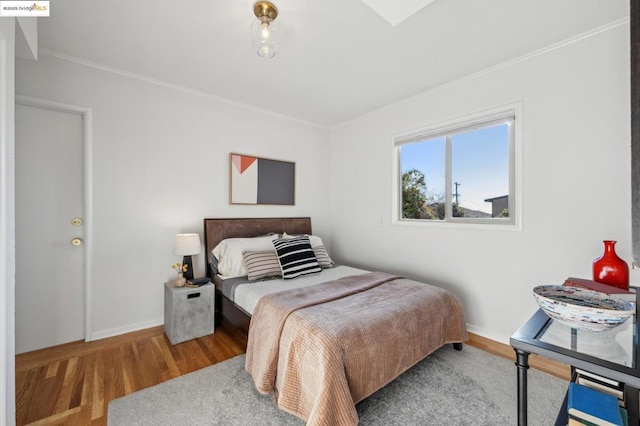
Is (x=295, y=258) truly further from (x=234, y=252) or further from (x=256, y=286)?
(x=234, y=252)

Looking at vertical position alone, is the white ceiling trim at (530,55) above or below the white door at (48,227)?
above

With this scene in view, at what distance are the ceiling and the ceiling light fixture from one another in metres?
0.06

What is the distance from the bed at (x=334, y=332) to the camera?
1453mm

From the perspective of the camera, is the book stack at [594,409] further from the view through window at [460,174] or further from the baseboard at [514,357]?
the view through window at [460,174]

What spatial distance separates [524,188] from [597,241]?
1.96 feet

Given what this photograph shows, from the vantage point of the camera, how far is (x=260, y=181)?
3496 millimetres

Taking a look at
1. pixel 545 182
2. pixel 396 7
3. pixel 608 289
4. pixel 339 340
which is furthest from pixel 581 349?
pixel 396 7

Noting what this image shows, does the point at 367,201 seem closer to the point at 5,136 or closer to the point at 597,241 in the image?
the point at 597,241

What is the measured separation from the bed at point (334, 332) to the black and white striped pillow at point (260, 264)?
0.17 ft

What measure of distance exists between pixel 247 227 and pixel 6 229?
83.2 inches

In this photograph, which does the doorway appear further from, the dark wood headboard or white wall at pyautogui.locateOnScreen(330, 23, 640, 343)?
white wall at pyautogui.locateOnScreen(330, 23, 640, 343)

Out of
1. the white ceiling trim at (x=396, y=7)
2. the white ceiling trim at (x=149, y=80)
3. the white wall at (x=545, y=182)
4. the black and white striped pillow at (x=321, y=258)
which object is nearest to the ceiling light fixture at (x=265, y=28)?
the white ceiling trim at (x=396, y=7)

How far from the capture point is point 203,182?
3.06 meters

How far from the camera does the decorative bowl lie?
94 centimetres
